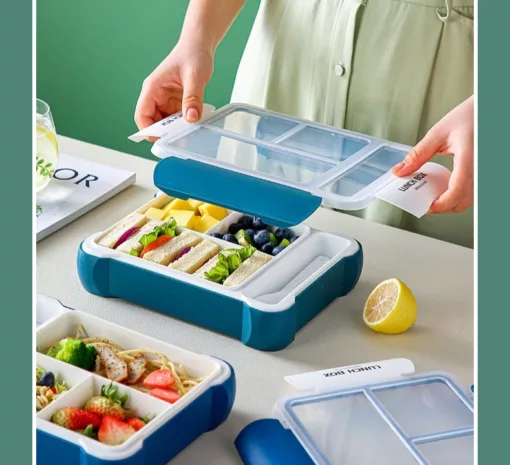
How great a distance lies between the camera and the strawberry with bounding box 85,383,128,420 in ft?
3.97

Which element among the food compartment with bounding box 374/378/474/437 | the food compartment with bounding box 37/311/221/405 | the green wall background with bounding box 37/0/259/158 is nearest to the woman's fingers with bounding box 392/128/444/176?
the food compartment with bounding box 374/378/474/437

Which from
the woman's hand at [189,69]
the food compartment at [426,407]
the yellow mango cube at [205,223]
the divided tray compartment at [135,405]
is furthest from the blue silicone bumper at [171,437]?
the woman's hand at [189,69]

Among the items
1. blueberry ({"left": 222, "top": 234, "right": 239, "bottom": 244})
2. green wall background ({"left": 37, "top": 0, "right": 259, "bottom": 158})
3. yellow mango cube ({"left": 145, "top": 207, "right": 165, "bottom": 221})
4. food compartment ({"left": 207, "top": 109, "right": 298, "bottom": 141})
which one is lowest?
green wall background ({"left": 37, "top": 0, "right": 259, "bottom": 158})

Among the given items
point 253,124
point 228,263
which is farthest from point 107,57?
point 228,263

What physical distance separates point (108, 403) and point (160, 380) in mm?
79

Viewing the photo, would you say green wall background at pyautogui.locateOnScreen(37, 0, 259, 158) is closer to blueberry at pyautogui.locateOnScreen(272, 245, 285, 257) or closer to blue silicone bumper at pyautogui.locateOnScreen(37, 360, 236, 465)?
blueberry at pyautogui.locateOnScreen(272, 245, 285, 257)

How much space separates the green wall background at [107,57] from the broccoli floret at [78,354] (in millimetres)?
1937

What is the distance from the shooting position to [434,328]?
1524 mm

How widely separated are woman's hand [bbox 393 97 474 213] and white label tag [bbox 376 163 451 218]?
2 cm

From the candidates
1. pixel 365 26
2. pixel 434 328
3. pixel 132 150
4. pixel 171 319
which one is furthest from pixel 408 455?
pixel 132 150

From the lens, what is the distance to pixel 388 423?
1260 millimetres

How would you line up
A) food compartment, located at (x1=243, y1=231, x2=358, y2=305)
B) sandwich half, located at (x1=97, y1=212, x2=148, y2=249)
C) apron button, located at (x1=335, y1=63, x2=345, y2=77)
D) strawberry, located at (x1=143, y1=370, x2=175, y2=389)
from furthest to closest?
1. apron button, located at (x1=335, y1=63, x2=345, y2=77)
2. sandwich half, located at (x1=97, y1=212, x2=148, y2=249)
3. food compartment, located at (x1=243, y1=231, x2=358, y2=305)
4. strawberry, located at (x1=143, y1=370, x2=175, y2=389)

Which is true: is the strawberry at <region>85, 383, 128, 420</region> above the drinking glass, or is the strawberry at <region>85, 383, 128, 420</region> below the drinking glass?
below

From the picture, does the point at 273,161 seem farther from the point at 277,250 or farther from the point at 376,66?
the point at 376,66
